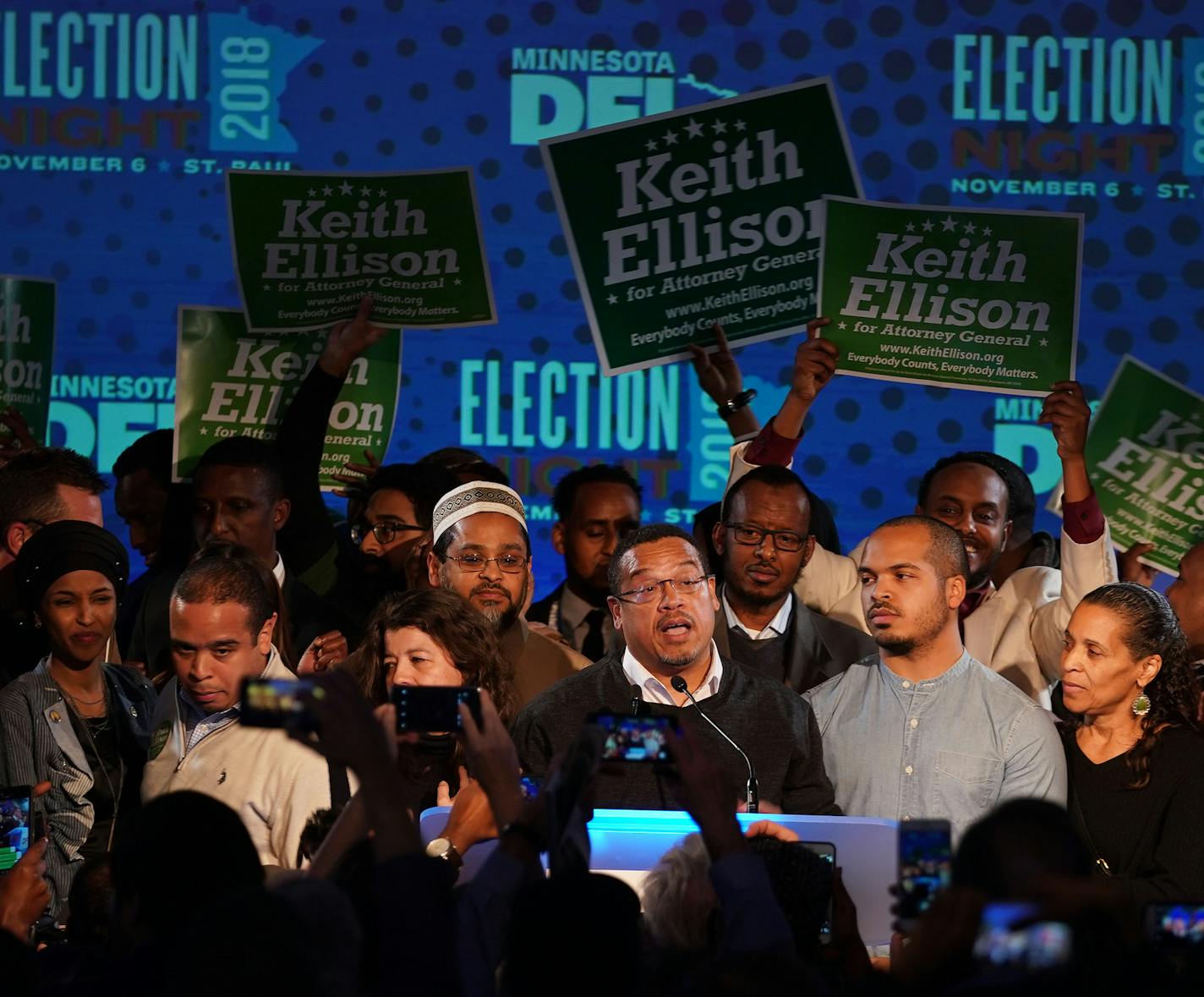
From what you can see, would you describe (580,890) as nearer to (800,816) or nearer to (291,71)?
(800,816)

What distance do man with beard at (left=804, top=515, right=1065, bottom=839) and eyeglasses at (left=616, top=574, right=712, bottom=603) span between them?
43 centimetres

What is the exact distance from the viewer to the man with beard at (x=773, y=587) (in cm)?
509

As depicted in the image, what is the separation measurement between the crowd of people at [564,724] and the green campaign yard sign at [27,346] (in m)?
0.19

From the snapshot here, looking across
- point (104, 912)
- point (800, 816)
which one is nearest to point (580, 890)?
point (800, 816)

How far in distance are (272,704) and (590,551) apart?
3317 millimetres

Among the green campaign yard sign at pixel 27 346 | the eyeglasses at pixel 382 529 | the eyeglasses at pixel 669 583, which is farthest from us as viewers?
the green campaign yard sign at pixel 27 346

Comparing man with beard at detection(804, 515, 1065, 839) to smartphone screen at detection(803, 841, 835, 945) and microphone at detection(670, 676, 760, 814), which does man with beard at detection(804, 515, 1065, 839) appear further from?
smartphone screen at detection(803, 841, 835, 945)

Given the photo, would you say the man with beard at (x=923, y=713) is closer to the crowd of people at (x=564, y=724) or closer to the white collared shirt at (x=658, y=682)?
the crowd of people at (x=564, y=724)

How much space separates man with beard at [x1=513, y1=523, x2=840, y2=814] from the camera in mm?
4145

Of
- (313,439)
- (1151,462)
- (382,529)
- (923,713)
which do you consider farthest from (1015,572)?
(313,439)

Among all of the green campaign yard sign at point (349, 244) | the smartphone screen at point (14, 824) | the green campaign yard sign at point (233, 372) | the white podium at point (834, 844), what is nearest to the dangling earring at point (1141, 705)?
the white podium at point (834, 844)

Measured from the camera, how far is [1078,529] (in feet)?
16.8

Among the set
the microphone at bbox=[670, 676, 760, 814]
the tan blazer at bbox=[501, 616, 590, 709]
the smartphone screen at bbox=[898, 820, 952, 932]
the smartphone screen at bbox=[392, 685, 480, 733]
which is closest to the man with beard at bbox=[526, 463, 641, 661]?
the tan blazer at bbox=[501, 616, 590, 709]

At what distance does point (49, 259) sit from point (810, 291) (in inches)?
128
